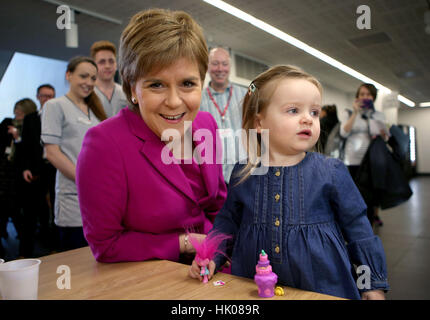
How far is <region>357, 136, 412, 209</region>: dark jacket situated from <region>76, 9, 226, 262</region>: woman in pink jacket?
106 centimetres

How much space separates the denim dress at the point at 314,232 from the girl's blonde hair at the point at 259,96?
0.36 feet

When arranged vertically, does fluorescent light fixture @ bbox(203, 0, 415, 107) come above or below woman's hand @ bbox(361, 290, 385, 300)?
above

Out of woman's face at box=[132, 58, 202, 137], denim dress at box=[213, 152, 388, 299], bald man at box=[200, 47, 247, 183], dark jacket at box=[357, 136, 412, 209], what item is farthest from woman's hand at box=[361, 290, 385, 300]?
bald man at box=[200, 47, 247, 183]

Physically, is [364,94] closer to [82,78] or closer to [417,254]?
[417,254]

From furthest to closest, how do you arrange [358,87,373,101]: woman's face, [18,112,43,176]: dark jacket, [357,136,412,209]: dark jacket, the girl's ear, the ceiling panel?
[357,136,412,209]: dark jacket → [18,112,43,176]: dark jacket → [358,87,373,101]: woman's face → the girl's ear → the ceiling panel

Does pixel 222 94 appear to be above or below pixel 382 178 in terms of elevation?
above

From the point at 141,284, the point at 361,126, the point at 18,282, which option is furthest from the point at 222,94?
the point at 18,282

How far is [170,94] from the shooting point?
80 cm

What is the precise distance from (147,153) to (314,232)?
47 cm

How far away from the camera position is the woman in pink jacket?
0.80 m

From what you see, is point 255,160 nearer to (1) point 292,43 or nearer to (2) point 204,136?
(2) point 204,136

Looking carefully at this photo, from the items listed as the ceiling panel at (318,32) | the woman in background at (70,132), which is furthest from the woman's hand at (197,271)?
the woman in background at (70,132)

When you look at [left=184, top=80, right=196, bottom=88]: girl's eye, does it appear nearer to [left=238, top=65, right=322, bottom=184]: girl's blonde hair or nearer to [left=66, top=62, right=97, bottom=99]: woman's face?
[left=238, top=65, right=322, bottom=184]: girl's blonde hair
